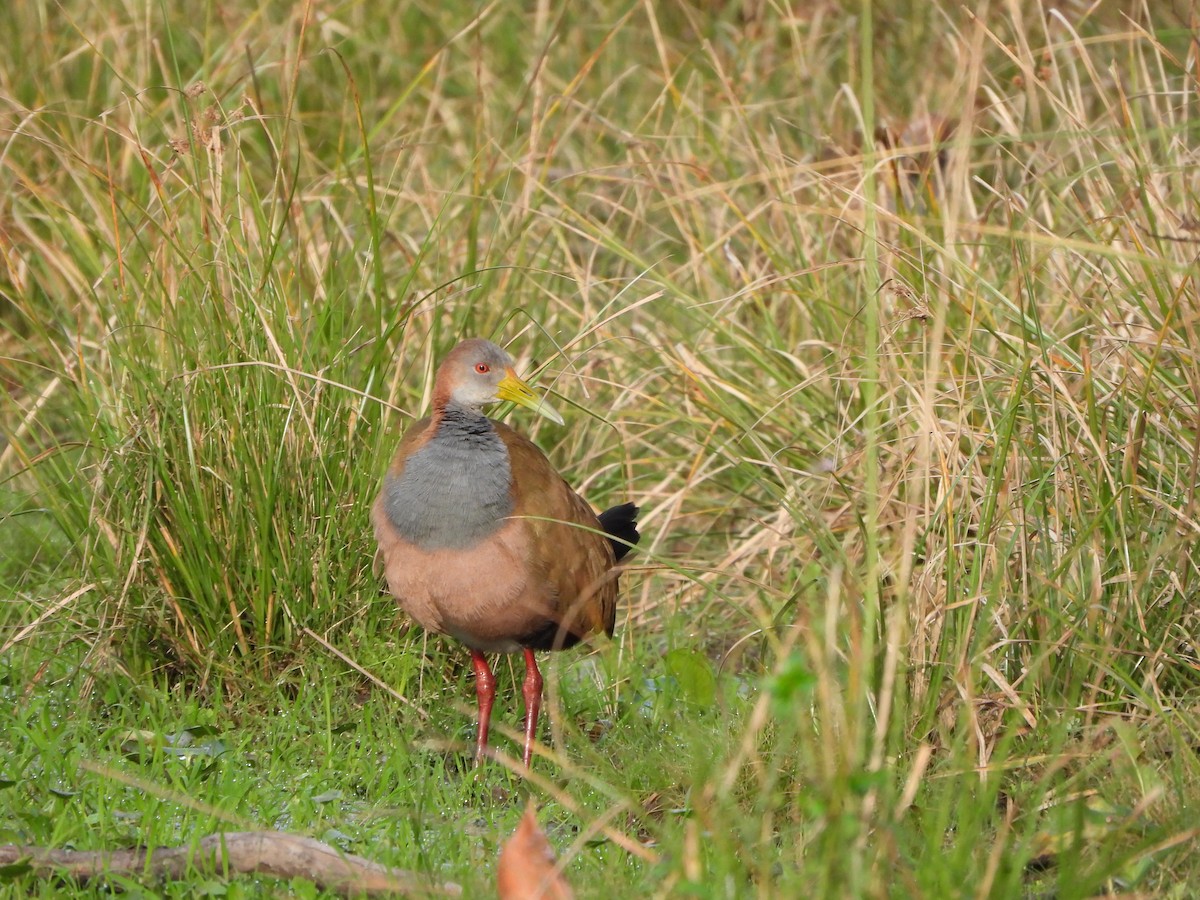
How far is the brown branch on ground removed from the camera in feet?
9.17

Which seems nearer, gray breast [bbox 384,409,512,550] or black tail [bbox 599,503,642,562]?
gray breast [bbox 384,409,512,550]

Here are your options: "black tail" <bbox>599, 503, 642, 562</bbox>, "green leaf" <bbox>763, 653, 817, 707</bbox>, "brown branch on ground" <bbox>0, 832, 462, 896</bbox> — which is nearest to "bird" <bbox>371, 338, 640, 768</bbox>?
"black tail" <bbox>599, 503, 642, 562</bbox>

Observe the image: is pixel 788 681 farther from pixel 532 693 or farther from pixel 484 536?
pixel 532 693

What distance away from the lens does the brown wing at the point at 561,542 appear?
3.95 metres

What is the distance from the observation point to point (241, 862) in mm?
2861

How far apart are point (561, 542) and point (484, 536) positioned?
0.80 feet

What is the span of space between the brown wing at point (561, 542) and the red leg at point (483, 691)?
0.28 meters

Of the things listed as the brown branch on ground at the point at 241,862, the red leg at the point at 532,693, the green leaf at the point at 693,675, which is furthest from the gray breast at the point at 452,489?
the brown branch on ground at the point at 241,862

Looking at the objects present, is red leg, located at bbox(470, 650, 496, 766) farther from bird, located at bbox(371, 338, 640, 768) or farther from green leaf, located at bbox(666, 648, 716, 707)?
green leaf, located at bbox(666, 648, 716, 707)

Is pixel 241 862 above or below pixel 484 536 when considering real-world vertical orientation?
below

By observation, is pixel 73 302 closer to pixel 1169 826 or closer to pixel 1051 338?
pixel 1051 338

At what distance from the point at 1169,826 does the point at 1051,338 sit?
68.6 inches

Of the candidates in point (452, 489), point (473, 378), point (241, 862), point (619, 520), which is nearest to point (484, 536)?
point (452, 489)

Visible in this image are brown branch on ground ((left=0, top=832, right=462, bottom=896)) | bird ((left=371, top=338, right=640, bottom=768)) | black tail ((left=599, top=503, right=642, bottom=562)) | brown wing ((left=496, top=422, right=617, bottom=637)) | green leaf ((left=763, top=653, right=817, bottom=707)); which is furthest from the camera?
black tail ((left=599, top=503, right=642, bottom=562))
